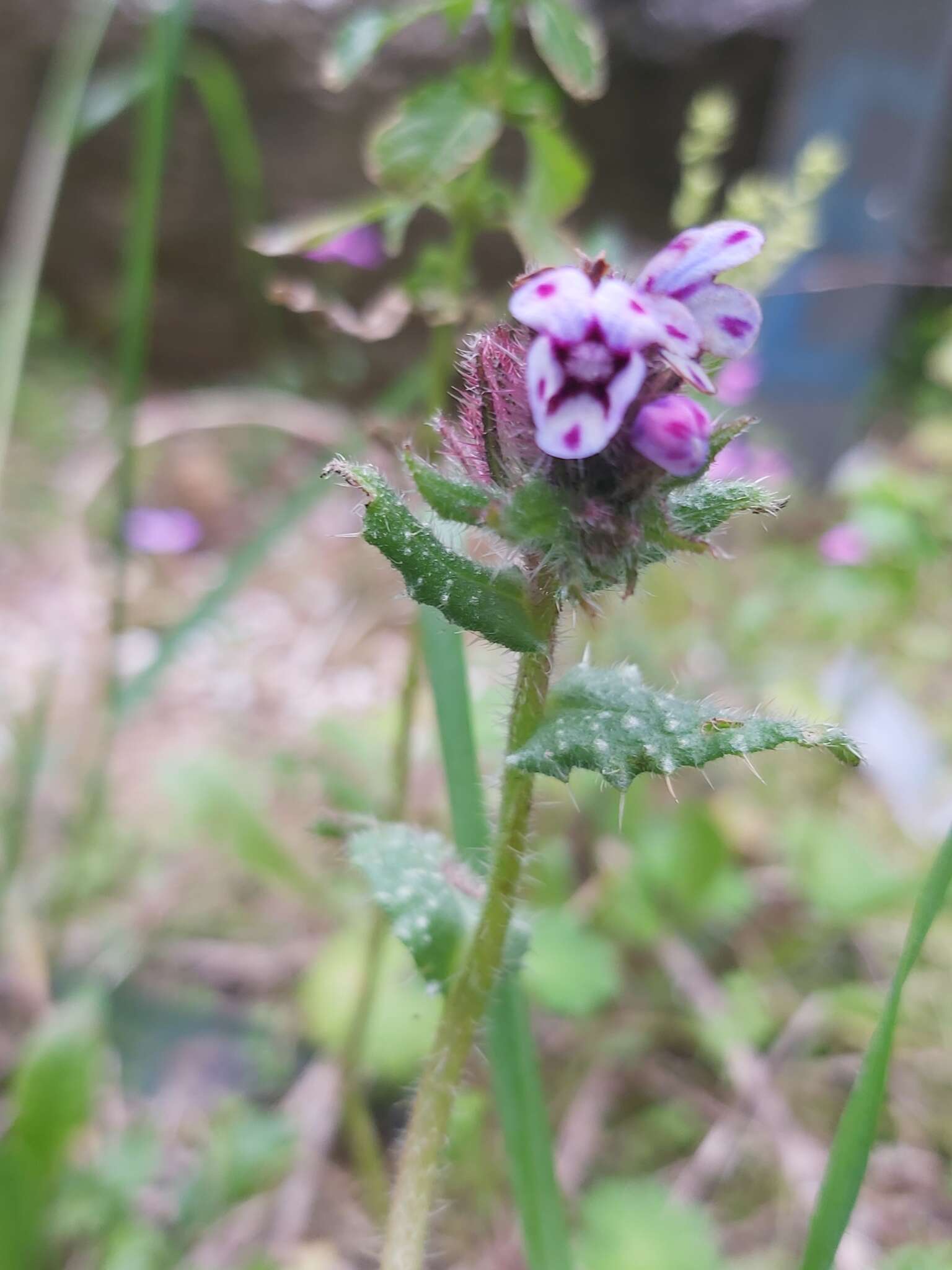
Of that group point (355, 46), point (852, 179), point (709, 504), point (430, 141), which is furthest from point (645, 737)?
point (852, 179)

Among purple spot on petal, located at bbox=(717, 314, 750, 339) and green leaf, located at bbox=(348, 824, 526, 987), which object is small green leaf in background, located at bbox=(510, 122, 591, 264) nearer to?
purple spot on petal, located at bbox=(717, 314, 750, 339)

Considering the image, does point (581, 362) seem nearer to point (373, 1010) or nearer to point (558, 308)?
point (558, 308)

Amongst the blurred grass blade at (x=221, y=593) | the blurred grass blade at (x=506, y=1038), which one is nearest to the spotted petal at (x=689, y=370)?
the blurred grass blade at (x=506, y=1038)

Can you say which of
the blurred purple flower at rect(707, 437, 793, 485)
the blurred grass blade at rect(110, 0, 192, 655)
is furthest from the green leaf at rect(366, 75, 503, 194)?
the blurred purple flower at rect(707, 437, 793, 485)

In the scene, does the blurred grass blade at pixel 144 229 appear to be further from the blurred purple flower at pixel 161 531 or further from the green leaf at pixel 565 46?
the blurred purple flower at pixel 161 531

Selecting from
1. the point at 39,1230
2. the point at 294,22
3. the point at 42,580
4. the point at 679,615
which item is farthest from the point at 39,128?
the point at 39,1230

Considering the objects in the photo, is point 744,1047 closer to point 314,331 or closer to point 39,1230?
point 39,1230
